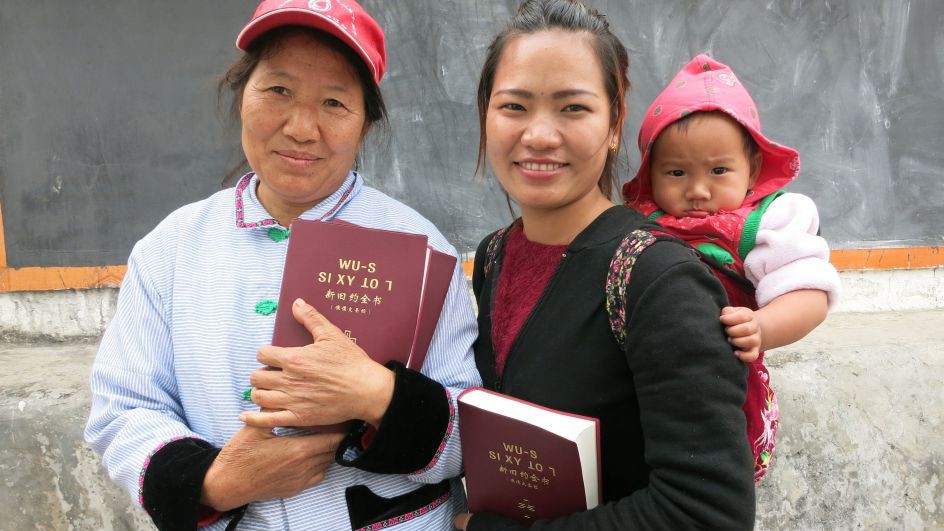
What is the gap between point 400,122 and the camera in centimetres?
356

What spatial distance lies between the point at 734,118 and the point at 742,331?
59 centimetres

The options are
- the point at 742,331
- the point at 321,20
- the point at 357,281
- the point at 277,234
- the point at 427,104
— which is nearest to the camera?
the point at 742,331

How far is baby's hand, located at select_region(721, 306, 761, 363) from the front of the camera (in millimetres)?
1126

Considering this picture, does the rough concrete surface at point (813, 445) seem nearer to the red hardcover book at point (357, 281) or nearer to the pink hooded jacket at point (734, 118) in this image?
the pink hooded jacket at point (734, 118)

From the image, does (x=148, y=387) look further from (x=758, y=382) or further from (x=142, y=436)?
(x=758, y=382)

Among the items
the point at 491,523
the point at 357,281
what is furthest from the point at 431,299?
the point at 491,523

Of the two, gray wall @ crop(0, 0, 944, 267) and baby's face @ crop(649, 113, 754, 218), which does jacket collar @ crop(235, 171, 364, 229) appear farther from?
gray wall @ crop(0, 0, 944, 267)

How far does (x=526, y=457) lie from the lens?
1.23 m

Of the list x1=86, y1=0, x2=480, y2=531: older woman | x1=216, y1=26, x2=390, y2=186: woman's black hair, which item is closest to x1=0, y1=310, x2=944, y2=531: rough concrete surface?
x1=86, y1=0, x2=480, y2=531: older woman

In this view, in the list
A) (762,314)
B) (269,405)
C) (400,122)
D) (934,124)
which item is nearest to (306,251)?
(269,405)

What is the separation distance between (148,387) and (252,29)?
718 mm

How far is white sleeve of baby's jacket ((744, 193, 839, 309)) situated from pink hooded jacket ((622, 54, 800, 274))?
0.14ft

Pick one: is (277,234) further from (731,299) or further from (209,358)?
(731,299)

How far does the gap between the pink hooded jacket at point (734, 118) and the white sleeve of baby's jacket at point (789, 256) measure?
0.04 m
